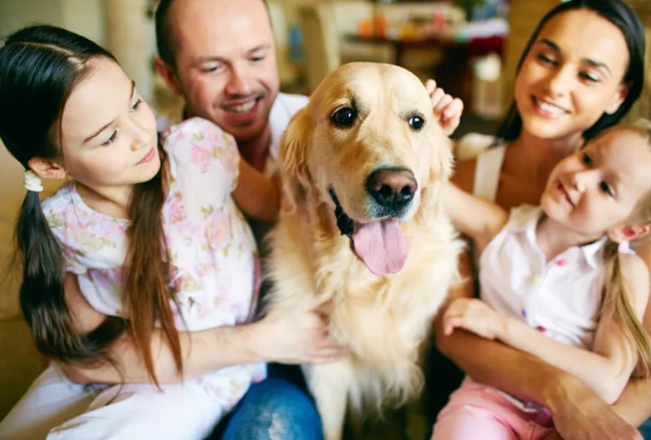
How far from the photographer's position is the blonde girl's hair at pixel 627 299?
116 centimetres

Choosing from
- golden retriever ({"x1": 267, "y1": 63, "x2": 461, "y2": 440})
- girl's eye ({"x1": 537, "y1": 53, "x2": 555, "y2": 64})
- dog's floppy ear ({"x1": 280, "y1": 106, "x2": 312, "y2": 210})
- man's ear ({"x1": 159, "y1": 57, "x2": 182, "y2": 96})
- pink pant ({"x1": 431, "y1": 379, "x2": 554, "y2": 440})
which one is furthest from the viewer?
man's ear ({"x1": 159, "y1": 57, "x2": 182, "y2": 96})

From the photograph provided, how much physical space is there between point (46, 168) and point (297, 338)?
790 mm

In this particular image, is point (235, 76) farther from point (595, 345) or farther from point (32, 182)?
point (595, 345)

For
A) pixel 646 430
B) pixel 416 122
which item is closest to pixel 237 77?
pixel 416 122

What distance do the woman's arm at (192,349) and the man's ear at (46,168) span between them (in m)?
0.35

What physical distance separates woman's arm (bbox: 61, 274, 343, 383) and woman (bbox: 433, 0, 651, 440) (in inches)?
19.6

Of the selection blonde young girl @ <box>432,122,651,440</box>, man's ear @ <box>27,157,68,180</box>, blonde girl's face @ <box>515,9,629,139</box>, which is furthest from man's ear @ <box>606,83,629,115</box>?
man's ear @ <box>27,157,68,180</box>

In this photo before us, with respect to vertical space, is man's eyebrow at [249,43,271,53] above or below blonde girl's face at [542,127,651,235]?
above

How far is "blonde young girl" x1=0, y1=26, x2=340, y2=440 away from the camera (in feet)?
3.56

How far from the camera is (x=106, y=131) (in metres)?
1.07

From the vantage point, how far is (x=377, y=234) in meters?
1.15

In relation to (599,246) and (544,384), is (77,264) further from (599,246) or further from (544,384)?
(599,246)

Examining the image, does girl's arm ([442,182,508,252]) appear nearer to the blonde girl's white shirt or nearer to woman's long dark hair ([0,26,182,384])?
the blonde girl's white shirt

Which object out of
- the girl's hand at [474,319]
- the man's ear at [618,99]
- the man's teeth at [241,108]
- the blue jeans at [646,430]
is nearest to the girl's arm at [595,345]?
the girl's hand at [474,319]
